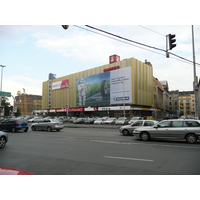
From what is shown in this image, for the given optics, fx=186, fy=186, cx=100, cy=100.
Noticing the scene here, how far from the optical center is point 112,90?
183 feet

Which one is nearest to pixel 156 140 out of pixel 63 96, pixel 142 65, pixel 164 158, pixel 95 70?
pixel 164 158

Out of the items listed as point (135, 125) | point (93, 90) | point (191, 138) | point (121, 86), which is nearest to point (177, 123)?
point (191, 138)

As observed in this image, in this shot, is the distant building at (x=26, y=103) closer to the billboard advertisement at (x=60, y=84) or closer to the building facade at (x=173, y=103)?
the billboard advertisement at (x=60, y=84)

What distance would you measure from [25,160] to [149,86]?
180ft

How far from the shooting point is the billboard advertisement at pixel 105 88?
52116mm

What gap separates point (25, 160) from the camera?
743 centimetres

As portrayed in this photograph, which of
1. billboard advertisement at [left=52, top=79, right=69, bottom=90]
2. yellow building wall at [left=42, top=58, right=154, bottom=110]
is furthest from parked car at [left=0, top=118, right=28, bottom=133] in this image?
billboard advertisement at [left=52, top=79, right=69, bottom=90]

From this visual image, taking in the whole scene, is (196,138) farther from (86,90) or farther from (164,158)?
(86,90)

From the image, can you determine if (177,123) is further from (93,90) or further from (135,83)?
(93,90)

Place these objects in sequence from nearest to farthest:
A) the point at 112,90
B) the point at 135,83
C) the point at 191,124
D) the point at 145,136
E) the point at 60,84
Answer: the point at 191,124, the point at 145,136, the point at 135,83, the point at 112,90, the point at 60,84

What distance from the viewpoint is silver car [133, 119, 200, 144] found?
37.3 ft

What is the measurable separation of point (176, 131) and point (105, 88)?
153 ft

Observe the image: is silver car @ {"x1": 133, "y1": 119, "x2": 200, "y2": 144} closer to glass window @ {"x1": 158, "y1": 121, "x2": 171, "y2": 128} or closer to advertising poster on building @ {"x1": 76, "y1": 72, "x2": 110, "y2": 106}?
glass window @ {"x1": 158, "y1": 121, "x2": 171, "y2": 128}

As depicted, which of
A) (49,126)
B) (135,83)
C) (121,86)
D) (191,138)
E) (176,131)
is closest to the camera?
(191,138)
